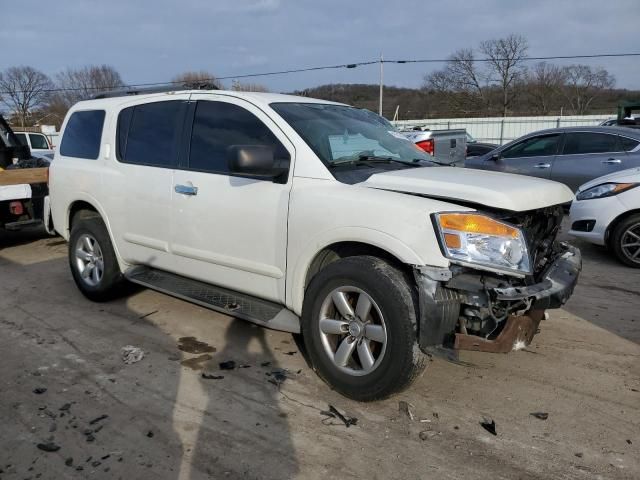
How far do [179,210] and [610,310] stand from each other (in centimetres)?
385

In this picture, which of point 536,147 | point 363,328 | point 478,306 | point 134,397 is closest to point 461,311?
point 478,306

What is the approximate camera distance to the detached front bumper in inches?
110

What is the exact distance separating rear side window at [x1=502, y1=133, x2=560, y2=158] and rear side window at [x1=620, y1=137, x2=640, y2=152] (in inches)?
39.5

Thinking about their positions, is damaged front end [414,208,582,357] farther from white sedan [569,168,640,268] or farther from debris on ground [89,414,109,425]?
white sedan [569,168,640,268]

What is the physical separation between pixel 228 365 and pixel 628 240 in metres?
4.97

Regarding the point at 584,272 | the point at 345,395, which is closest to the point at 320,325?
the point at 345,395

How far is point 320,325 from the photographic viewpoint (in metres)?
3.27

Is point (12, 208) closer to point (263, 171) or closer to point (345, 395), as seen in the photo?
point (263, 171)

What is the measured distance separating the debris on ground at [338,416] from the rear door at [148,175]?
1.91m

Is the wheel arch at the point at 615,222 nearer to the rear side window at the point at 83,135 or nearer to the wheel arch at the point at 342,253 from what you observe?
the wheel arch at the point at 342,253

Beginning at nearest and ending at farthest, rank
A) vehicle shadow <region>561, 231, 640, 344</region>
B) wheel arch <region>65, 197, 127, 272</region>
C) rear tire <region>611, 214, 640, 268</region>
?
vehicle shadow <region>561, 231, 640, 344</region>, wheel arch <region>65, 197, 127, 272</region>, rear tire <region>611, 214, 640, 268</region>

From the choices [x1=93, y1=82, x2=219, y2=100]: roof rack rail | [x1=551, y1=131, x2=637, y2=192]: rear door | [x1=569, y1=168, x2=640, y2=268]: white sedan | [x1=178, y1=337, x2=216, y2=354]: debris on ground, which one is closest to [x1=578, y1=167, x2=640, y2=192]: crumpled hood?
[x1=569, y1=168, x2=640, y2=268]: white sedan

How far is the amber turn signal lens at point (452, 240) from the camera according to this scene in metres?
2.80

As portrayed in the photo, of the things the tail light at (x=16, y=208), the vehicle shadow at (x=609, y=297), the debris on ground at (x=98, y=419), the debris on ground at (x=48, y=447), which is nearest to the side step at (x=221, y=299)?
the debris on ground at (x=98, y=419)
